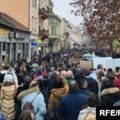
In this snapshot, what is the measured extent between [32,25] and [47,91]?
41.1 m

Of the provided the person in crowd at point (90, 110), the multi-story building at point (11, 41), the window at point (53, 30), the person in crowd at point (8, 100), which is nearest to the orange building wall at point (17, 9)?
the multi-story building at point (11, 41)

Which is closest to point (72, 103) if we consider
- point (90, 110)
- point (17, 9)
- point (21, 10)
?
point (90, 110)

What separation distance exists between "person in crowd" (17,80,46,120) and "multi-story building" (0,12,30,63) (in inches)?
927

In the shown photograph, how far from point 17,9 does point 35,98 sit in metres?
39.4

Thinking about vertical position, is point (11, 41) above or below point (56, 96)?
above

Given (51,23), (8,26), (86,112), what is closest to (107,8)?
(8,26)

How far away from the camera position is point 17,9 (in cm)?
4900

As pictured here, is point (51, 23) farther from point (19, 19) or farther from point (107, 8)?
point (107, 8)

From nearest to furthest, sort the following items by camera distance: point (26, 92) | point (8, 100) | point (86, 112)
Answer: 1. point (86, 112)
2. point (26, 92)
3. point (8, 100)

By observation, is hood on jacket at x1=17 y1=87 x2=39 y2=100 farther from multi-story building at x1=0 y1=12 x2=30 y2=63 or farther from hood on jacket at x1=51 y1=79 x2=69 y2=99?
multi-story building at x1=0 y1=12 x2=30 y2=63

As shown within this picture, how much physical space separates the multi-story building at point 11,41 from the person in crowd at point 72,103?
2440cm

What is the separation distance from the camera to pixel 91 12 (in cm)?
3431

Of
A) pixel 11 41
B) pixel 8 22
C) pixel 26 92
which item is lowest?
pixel 26 92

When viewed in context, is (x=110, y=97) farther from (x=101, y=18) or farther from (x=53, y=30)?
(x=53, y=30)
